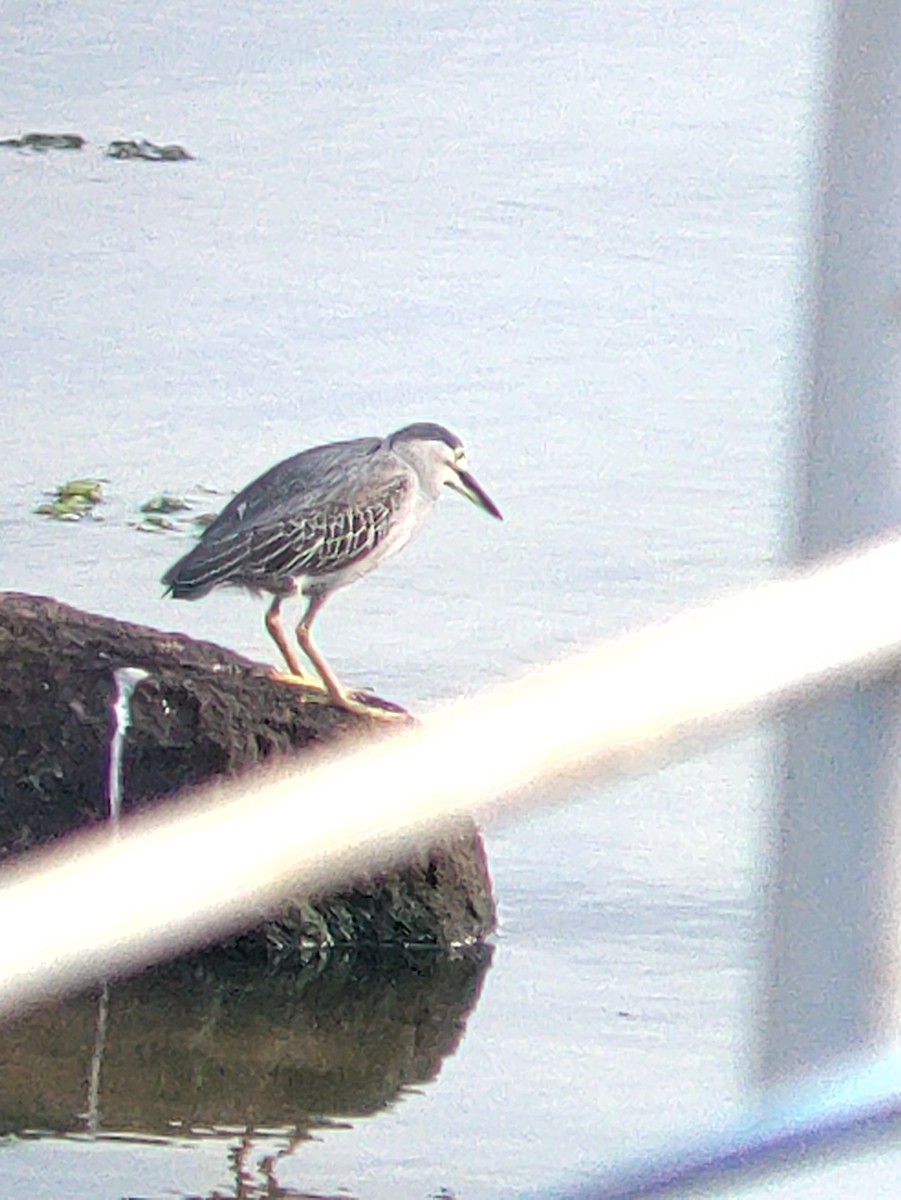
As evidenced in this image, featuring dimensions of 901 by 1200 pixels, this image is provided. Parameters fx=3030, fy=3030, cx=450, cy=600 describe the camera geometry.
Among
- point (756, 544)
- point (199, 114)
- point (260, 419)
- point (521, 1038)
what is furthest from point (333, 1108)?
point (199, 114)

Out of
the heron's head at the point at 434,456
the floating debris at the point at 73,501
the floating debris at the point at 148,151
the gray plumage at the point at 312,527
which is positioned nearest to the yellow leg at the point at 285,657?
the gray plumage at the point at 312,527

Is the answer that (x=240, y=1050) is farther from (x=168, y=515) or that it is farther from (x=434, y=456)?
(x=168, y=515)

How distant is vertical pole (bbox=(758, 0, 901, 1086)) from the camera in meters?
0.95

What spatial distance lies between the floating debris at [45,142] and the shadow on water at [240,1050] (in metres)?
3.23

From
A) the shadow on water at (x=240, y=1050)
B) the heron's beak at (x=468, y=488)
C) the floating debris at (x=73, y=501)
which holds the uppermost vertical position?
the floating debris at (x=73, y=501)

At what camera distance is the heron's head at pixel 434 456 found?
14.5 ft

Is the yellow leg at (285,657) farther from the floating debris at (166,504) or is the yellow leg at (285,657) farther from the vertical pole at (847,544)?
the vertical pole at (847,544)

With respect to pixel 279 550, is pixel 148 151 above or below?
above

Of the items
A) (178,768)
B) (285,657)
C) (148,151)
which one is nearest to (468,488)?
(285,657)

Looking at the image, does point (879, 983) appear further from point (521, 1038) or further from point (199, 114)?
point (199, 114)

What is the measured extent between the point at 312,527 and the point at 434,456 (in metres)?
0.30

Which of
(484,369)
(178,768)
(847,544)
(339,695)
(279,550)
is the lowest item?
(847,544)

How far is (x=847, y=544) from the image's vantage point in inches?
38.4

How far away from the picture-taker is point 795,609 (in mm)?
912
